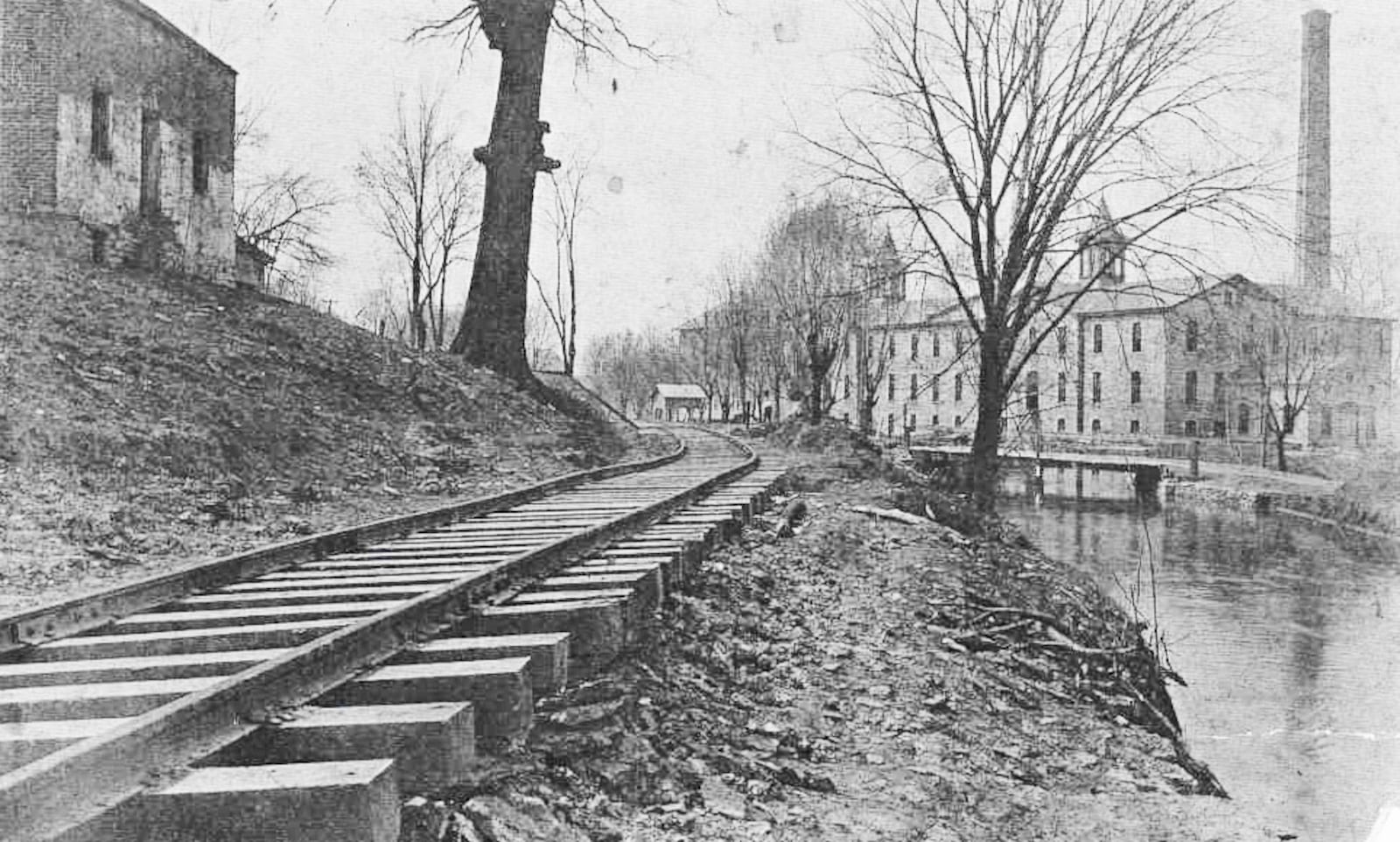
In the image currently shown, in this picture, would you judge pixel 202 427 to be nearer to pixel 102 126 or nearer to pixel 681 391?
pixel 102 126

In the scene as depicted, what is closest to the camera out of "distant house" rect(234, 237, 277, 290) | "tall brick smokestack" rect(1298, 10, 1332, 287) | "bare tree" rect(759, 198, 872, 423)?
"tall brick smokestack" rect(1298, 10, 1332, 287)

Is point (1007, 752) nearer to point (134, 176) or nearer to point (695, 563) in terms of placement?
point (695, 563)

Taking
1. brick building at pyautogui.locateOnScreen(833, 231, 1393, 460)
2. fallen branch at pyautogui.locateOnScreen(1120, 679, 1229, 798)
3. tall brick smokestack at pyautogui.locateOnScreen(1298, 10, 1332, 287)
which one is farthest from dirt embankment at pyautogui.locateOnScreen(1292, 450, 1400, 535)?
fallen branch at pyautogui.locateOnScreen(1120, 679, 1229, 798)

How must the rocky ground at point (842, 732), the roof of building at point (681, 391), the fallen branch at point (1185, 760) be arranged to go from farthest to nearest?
the roof of building at point (681, 391), the fallen branch at point (1185, 760), the rocky ground at point (842, 732)

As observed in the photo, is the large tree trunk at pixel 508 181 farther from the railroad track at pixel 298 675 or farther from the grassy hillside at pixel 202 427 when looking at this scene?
the railroad track at pixel 298 675

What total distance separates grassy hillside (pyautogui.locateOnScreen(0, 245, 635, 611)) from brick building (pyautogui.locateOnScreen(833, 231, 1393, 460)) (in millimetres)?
17090

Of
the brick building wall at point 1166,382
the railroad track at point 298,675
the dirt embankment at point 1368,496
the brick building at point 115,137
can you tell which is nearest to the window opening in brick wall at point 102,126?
the brick building at point 115,137

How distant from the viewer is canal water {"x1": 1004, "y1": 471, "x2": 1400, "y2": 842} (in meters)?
A: 8.78

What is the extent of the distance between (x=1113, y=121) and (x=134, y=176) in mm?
13818

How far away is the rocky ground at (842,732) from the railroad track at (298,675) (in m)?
0.19

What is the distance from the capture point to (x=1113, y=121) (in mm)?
14258

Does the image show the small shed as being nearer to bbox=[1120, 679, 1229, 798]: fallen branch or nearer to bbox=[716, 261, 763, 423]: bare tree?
bbox=[716, 261, 763, 423]: bare tree

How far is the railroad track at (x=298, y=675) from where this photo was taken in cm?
232

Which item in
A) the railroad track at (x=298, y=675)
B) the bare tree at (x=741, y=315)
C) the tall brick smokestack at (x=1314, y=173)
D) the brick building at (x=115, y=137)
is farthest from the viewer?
the bare tree at (x=741, y=315)
